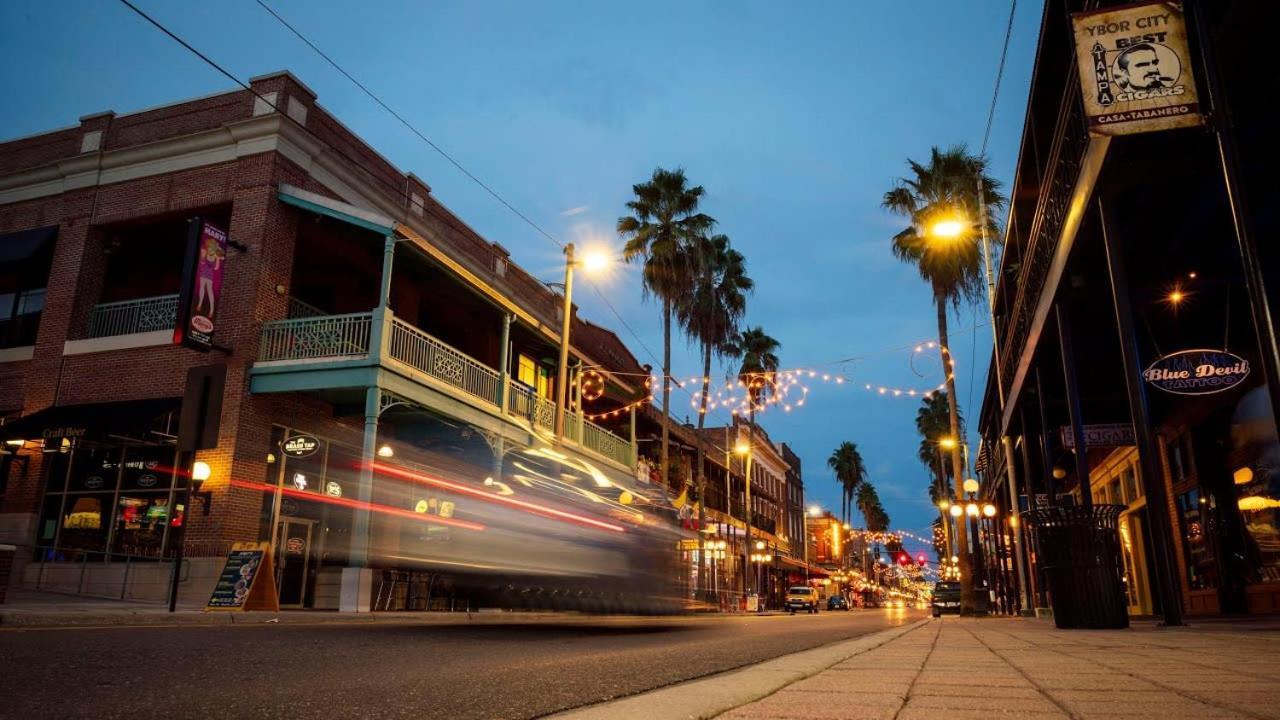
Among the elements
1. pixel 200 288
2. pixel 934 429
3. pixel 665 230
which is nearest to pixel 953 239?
pixel 665 230

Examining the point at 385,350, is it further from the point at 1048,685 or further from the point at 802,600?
the point at 802,600

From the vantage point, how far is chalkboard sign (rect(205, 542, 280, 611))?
12.6 m

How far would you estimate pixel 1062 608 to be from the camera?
998 centimetres

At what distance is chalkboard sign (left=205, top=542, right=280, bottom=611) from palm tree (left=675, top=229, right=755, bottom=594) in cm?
2021

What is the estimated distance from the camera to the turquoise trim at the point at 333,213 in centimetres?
1686

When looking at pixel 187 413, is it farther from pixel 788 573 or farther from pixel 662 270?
pixel 788 573

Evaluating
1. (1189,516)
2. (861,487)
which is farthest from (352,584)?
(861,487)

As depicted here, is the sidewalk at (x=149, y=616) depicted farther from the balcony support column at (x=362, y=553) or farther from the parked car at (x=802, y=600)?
the parked car at (x=802, y=600)

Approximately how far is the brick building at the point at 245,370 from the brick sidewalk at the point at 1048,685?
741cm

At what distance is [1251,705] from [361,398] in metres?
17.3

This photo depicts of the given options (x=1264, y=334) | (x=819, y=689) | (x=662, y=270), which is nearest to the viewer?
(x=819, y=689)

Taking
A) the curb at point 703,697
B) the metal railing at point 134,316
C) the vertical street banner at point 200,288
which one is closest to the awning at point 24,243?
the metal railing at point 134,316

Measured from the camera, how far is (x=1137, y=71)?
713 centimetres

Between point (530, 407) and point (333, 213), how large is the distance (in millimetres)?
7993
